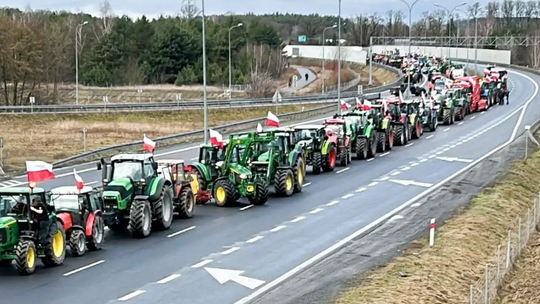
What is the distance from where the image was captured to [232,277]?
2069 centimetres

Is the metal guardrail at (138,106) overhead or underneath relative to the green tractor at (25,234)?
underneath

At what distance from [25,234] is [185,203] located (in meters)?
7.96

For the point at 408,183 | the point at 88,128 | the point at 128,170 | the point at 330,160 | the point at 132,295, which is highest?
the point at 128,170

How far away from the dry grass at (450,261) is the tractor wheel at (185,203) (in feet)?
24.3

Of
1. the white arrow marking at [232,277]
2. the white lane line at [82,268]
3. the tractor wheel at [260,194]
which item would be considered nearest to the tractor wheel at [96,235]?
the white lane line at [82,268]

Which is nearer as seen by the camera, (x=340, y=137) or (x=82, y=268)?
(x=82, y=268)

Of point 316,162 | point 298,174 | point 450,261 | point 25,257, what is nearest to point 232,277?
point 25,257

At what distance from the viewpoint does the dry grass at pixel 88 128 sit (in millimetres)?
53250

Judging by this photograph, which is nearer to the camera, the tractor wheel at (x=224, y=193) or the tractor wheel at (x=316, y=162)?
the tractor wheel at (x=224, y=193)

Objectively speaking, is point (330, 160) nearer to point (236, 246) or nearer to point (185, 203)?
point (185, 203)

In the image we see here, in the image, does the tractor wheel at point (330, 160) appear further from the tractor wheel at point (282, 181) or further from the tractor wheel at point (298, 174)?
the tractor wheel at point (282, 181)

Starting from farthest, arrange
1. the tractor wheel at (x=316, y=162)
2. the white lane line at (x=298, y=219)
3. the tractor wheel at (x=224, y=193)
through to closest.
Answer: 1. the tractor wheel at (x=316, y=162)
2. the tractor wheel at (x=224, y=193)
3. the white lane line at (x=298, y=219)

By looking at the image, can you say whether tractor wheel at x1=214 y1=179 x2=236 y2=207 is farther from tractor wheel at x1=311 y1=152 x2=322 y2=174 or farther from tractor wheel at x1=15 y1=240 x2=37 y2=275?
tractor wheel at x1=15 y1=240 x2=37 y2=275

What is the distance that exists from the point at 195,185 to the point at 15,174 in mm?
15247
